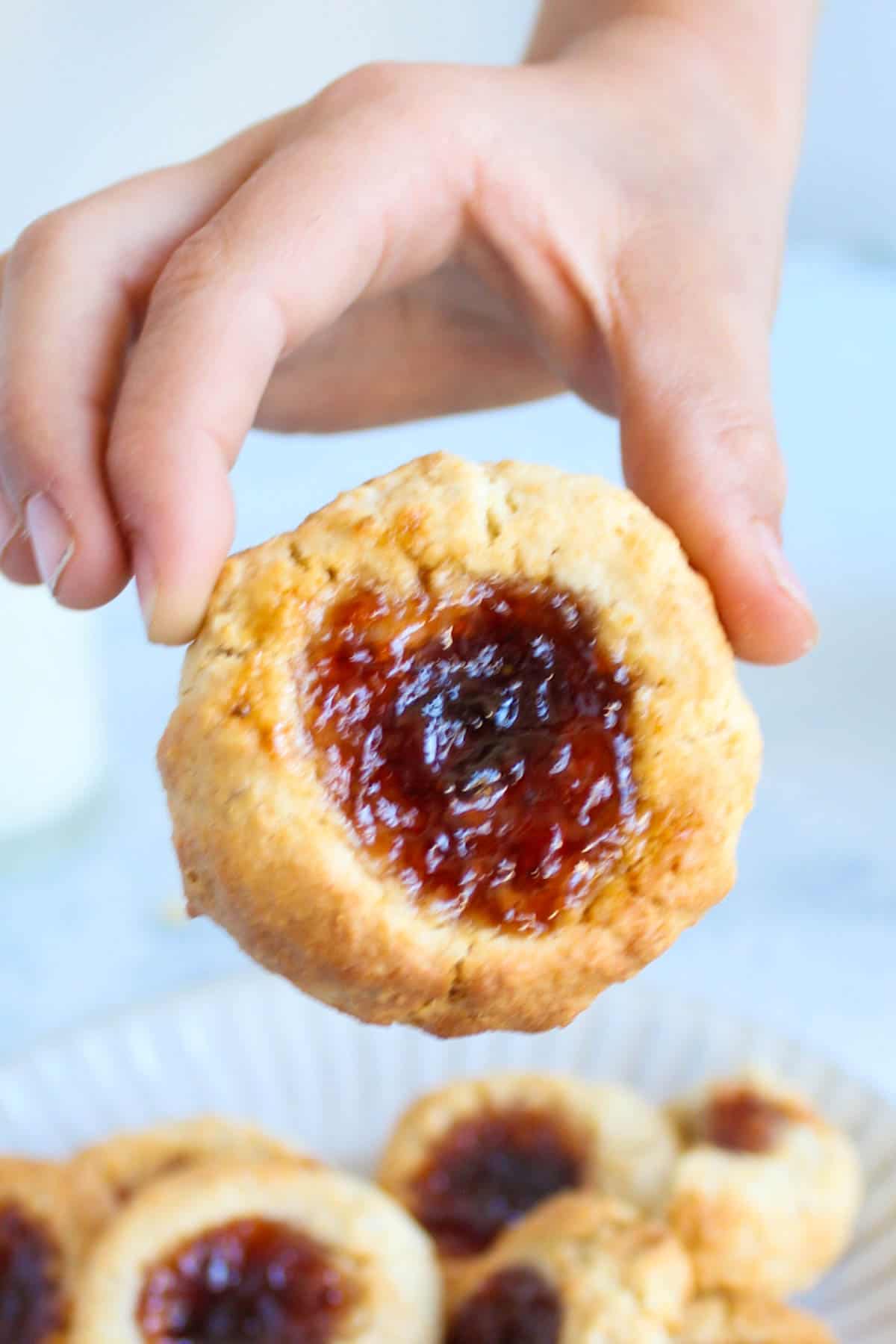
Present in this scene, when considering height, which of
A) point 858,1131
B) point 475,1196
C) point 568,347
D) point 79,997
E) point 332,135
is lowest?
point 858,1131

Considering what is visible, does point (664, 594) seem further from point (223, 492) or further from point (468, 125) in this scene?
point (468, 125)

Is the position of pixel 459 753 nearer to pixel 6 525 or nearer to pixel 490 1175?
pixel 6 525

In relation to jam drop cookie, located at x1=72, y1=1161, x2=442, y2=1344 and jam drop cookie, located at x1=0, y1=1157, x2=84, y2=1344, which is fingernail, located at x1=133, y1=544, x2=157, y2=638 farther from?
jam drop cookie, located at x1=0, y1=1157, x2=84, y2=1344

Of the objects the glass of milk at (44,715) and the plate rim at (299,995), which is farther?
the glass of milk at (44,715)

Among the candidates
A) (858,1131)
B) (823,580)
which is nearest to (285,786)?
(858,1131)

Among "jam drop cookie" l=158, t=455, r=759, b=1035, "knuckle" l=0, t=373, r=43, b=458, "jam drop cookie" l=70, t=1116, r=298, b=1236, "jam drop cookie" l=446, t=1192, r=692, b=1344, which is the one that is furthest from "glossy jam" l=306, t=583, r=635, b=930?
"jam drop cookie" l=70, t=1116, r=298, b=1236

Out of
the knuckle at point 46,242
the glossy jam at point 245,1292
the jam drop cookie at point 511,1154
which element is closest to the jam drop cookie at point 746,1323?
the jam drop cookie at point 511,1154

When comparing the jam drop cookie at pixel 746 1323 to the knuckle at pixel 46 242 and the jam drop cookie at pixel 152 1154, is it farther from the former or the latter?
the knuckle at pixel 46 242
